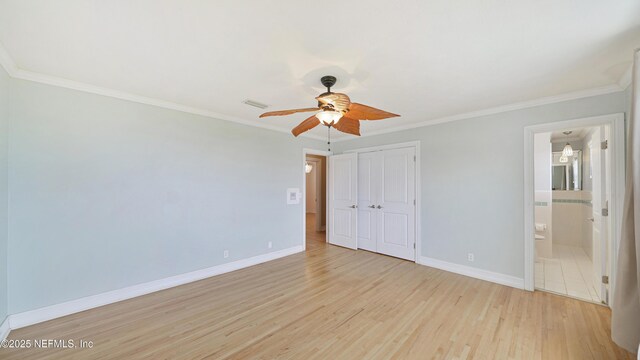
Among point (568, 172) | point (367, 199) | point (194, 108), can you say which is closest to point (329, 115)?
point (194, 108)

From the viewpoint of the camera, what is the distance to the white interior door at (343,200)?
5207mm

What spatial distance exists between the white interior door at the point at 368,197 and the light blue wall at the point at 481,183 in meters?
0.94

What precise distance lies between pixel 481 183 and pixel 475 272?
1.33 metres

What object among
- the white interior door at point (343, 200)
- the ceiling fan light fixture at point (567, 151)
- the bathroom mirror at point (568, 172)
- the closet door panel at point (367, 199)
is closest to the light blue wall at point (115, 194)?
the white interior door at point (343, 200)

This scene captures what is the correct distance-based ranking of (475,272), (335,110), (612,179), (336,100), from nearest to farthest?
1. (336,100)
2. (335,110)
3. (612,179)
4. (475,272)

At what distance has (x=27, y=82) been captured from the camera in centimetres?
241

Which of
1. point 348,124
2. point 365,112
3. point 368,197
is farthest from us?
point 368,197

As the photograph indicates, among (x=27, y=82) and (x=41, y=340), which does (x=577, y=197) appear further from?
(x=27, y=82)

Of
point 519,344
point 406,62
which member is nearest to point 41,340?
point 406,62

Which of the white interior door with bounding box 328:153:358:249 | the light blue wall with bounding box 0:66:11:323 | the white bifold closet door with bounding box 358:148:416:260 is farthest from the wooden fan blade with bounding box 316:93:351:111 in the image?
the white interior door with bounding box 328:153:358:249

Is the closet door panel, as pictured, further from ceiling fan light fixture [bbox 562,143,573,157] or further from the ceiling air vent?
ceiling fan light fixture [bbox 562,143,573,157]

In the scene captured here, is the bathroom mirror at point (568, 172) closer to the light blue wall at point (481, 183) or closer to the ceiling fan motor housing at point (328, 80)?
the light blue wall at point (481, 183)

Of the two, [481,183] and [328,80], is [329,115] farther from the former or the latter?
[481,183]

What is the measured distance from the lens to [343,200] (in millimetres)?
5438
